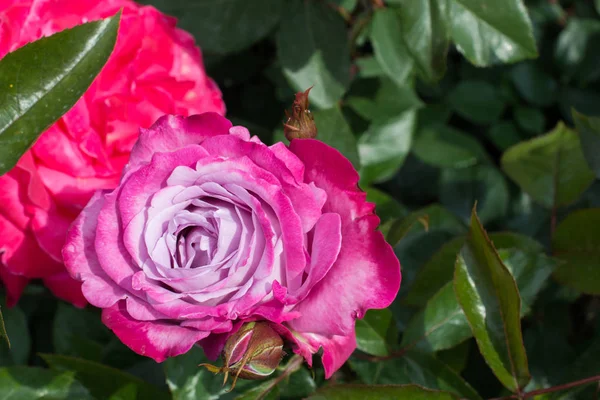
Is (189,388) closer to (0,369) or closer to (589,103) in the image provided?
(0,369)

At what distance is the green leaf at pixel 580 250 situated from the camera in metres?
0.84

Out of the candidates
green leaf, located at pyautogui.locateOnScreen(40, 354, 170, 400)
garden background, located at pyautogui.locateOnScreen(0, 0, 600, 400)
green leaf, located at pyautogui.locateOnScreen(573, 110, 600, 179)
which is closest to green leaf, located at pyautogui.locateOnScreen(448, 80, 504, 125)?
garden background, located at pyautogui.locateOnScreen(0, 0, 600, 400)

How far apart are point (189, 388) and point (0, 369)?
9.2 inches

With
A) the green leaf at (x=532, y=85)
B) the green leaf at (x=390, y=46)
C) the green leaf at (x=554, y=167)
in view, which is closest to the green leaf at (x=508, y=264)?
the green leaf at (x=554, y=167)

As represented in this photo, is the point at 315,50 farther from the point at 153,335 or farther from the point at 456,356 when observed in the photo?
the point at 153,335

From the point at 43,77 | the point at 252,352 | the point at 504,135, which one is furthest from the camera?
the point at 504,135

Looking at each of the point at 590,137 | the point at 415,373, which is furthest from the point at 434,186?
the point at 415,373

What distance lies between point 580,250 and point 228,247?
545mm

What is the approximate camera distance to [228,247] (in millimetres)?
570

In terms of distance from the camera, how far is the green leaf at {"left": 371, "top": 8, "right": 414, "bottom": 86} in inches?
41.6

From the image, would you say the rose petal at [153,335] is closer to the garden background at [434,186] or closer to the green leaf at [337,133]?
the garden background at [434,186]

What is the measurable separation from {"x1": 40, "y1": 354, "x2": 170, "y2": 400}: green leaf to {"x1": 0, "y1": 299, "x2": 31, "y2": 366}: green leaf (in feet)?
0.77

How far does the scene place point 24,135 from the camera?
0.60 meters

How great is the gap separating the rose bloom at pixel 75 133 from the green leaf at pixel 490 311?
40 centimetres
